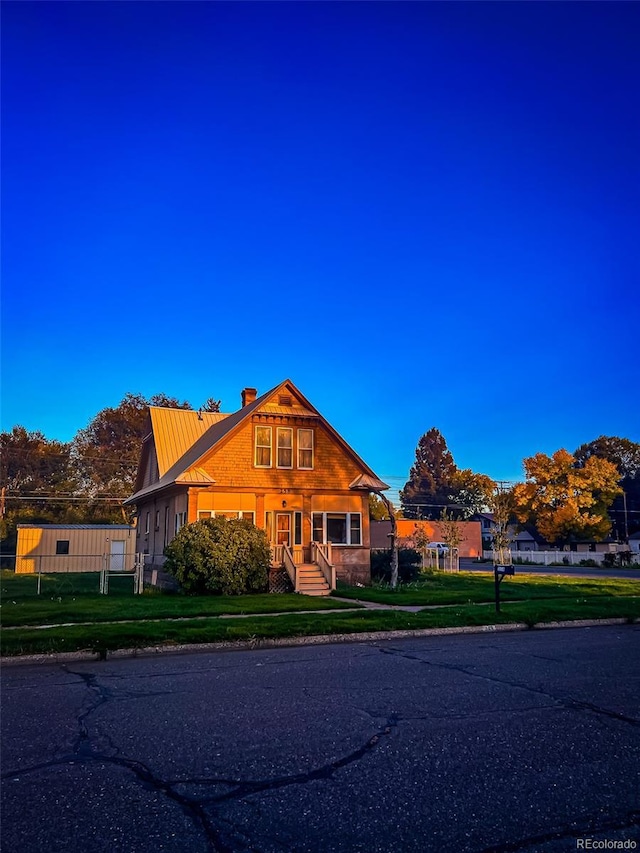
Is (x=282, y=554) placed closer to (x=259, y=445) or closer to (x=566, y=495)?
(x=259, y=445)

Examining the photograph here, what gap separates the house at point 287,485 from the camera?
26281 millimetres

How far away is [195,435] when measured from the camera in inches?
1350

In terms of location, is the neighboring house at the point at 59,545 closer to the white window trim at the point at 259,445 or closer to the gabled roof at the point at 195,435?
the gabled roof at the point at 195,435

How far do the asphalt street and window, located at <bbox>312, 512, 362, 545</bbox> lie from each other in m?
18.8

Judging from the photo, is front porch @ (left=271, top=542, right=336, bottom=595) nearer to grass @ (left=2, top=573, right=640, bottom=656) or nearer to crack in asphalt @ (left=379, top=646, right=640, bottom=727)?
grass @ (left=2, top=573, right=640, bottom=656)

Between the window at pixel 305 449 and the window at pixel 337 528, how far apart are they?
208 centimetres

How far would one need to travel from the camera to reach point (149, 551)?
1337 inches

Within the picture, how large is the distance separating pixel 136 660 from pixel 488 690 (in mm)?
5535

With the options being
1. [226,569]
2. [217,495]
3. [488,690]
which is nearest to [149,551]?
[217,495]

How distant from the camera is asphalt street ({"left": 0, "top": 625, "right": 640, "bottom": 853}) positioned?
3996 mm

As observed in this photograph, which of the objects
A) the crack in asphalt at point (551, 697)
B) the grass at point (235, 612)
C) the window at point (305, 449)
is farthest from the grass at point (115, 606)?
the window at point (305, 449)

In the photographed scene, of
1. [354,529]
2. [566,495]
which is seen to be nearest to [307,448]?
[354,529]

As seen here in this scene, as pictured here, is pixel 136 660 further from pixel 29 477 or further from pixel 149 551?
pixel 29 477

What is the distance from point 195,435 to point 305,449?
8312 mm
